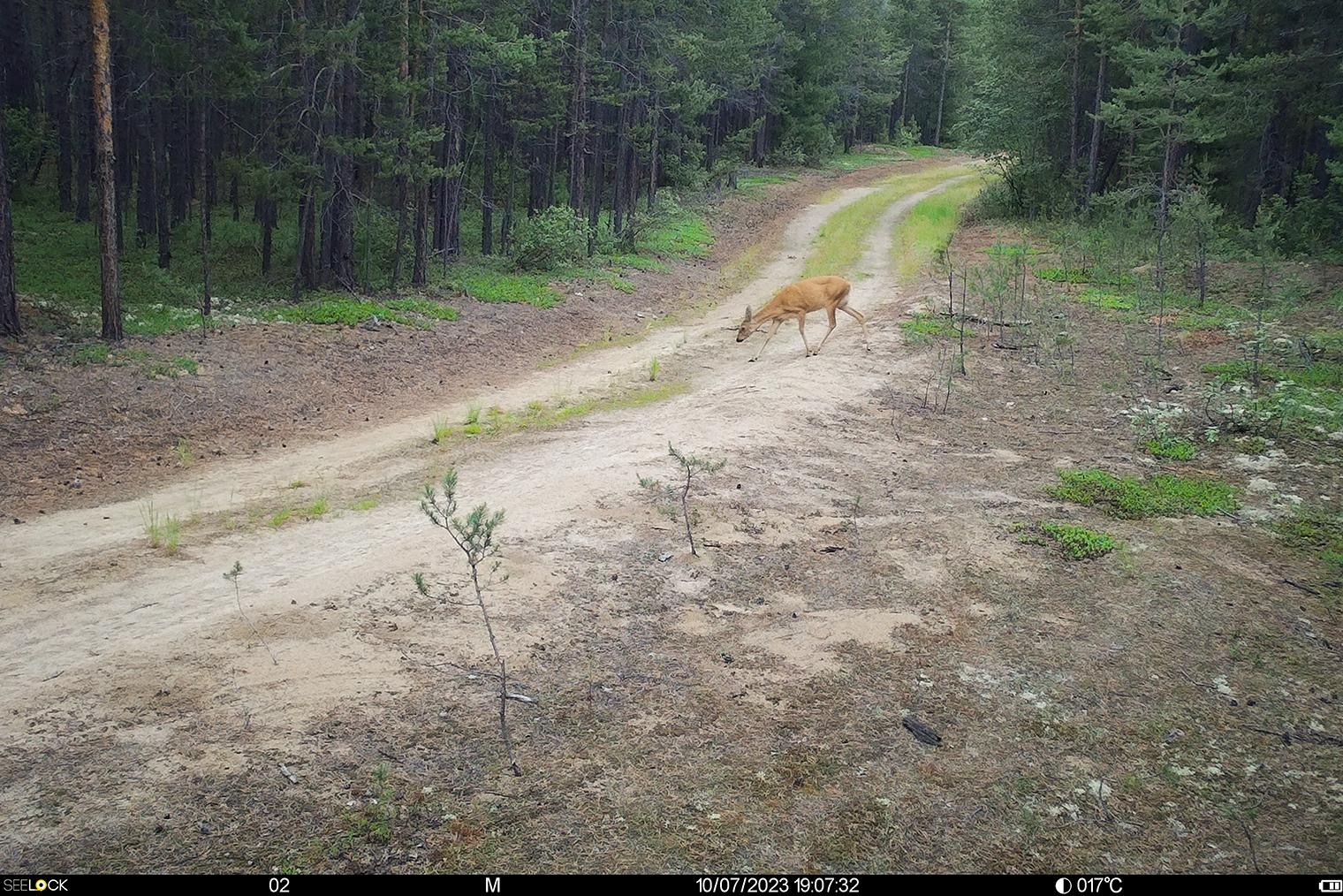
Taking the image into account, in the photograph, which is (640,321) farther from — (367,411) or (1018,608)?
(1018,608)

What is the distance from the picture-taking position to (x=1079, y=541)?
8.52 m

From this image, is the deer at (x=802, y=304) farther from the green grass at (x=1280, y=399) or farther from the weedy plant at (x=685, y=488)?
the weedy plant at (x=685, y=488)

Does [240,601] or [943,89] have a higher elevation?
[943,89]

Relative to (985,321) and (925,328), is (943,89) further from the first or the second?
(925,328)

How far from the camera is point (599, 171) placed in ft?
94.5

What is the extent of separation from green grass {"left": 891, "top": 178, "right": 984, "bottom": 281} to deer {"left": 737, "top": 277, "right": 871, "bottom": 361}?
18.4ft

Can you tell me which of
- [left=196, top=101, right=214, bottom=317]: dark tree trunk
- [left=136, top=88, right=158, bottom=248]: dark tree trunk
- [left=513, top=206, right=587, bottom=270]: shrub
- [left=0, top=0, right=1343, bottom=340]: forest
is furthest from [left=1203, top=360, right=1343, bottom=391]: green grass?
[left=136, top=88, right=158, bottom=248]: dark tree trunk

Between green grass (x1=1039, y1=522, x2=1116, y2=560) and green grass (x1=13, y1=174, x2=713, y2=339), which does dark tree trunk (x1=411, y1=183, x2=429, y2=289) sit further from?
green grass (x1=1039, y1=522, x2=1116, y2=560)

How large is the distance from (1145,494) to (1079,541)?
1760 mm

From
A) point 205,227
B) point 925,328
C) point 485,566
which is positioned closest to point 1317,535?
point 485,566

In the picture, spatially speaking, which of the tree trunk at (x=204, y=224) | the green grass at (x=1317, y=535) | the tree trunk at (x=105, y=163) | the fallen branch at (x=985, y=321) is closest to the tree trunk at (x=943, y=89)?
the tree trunk at (x=204, y=224)

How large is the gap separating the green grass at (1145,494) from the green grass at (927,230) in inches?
485

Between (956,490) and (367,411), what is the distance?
337 inches

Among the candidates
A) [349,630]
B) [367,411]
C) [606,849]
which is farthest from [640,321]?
[606,849]
